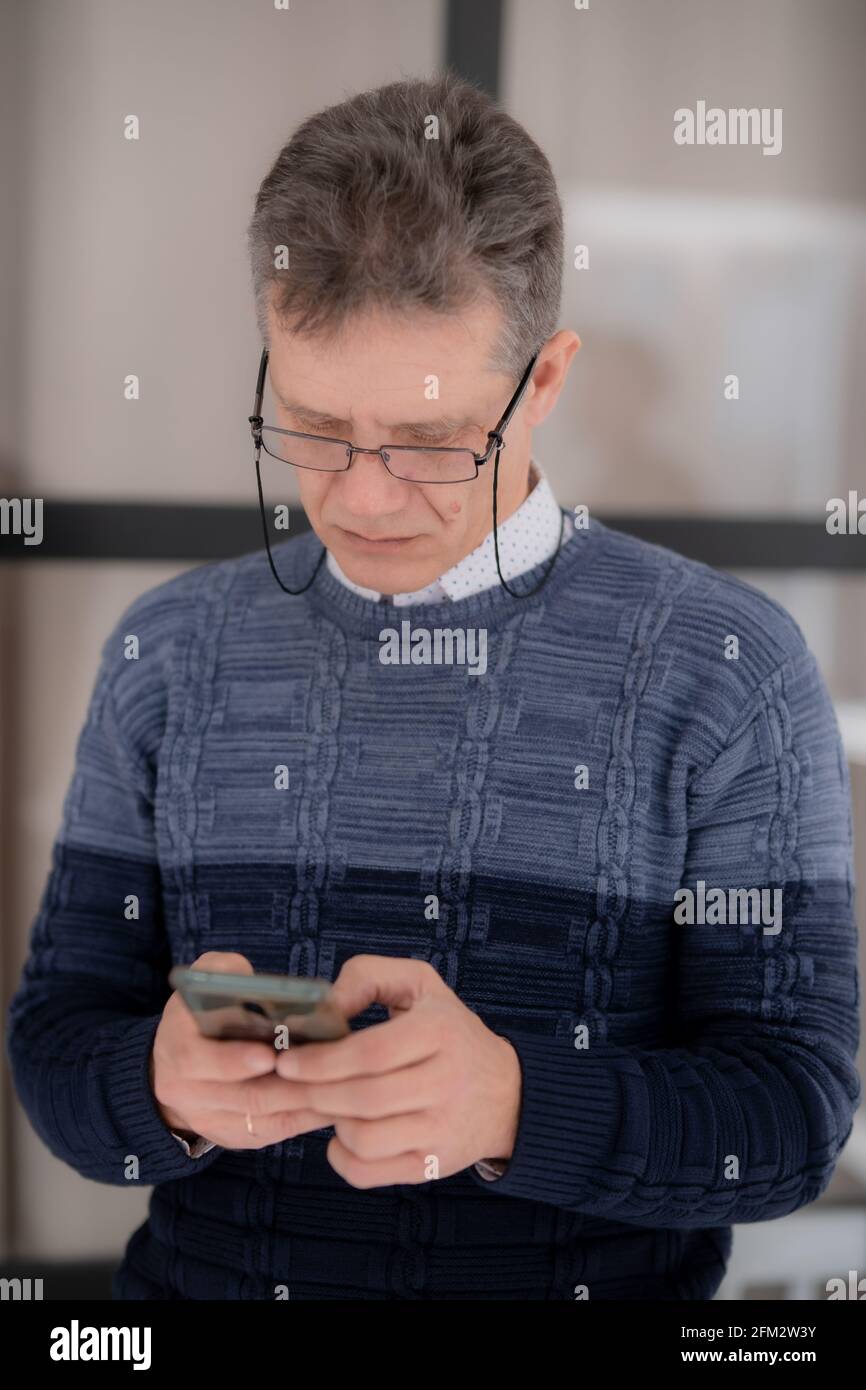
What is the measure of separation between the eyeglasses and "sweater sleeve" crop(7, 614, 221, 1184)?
329mm

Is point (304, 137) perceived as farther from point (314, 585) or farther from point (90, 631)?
point (90, 631)

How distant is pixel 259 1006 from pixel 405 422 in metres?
0.44

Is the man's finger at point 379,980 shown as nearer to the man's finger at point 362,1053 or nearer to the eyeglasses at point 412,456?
the man's finger at point 362,1053

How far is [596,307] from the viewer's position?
1.46 meters

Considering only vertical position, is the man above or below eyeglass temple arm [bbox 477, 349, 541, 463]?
below

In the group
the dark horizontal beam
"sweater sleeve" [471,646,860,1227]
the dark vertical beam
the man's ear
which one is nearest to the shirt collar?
the man's ear

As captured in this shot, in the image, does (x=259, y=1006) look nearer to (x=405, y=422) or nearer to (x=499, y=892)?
(x=499, y=892)

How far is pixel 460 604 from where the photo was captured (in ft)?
3.79

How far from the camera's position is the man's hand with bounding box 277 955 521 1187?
835 mm

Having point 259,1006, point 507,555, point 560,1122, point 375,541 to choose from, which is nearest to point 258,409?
point 375,541

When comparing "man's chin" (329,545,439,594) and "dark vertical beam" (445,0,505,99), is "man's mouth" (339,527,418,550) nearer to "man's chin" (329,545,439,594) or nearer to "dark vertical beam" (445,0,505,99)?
"man's chin" (329,545,439,594)

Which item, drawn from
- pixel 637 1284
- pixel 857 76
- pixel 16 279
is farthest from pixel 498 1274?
pixel 857 76

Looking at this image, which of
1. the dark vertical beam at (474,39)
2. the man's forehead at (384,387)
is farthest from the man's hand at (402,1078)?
the dark vertical beam at (474,39)

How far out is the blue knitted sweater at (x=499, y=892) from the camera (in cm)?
106
